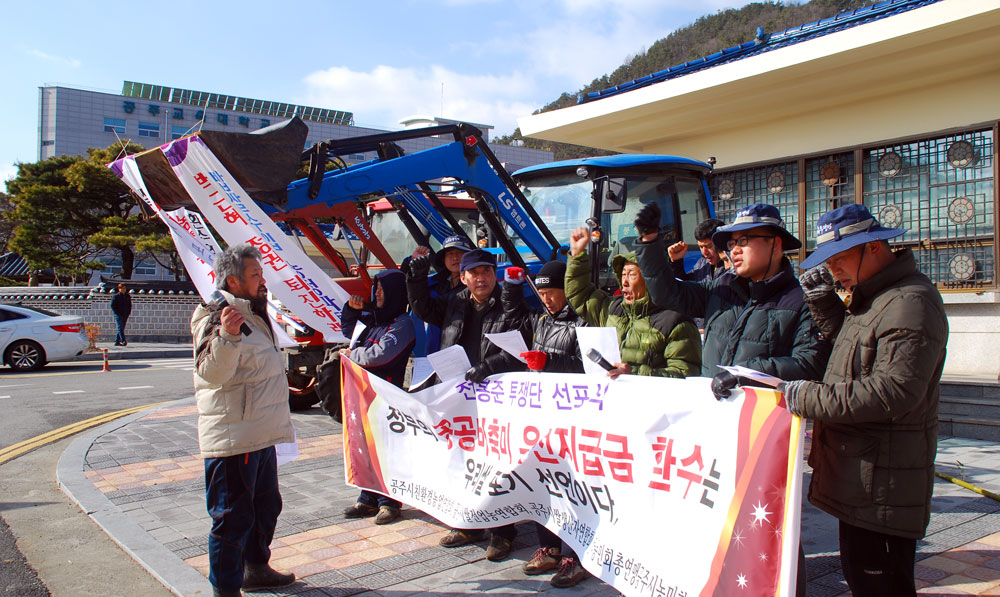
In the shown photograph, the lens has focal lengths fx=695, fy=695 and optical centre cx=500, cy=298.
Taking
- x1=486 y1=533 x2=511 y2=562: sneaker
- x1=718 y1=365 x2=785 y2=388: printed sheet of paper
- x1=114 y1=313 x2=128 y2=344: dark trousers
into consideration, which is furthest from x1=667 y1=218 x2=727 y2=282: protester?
x1=114 y1=313 x2=128 y2=344: dark trousers

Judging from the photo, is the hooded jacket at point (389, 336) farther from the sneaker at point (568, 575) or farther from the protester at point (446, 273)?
the sneaker at point (568, 575)

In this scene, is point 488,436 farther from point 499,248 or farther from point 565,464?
point 499,248

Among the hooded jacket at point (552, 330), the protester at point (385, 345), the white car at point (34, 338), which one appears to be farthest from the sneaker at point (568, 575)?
the white car at point (34, 338)

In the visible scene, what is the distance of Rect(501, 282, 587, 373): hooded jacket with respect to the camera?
4.17 metres

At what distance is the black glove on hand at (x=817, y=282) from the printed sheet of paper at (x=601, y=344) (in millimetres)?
945

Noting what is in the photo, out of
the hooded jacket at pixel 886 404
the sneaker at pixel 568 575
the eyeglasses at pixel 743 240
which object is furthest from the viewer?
the sneaker at pixel 568 575

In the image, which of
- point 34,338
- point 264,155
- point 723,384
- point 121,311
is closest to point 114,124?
point 121,311

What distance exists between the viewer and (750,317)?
3.29 meters

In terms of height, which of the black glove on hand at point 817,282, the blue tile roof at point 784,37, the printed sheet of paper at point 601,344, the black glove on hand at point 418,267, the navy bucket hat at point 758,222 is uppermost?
the blue tile roof at point 784,37

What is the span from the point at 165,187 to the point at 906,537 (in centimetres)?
628

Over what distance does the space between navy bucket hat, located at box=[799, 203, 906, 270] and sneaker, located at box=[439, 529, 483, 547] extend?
2734mm

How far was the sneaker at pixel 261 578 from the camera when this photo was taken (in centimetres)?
379

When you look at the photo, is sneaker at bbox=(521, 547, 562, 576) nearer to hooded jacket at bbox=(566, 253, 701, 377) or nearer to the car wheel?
hooded jacket at bbox=(566, 253, 701, 377)

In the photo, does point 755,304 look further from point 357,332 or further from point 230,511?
point 357,332
